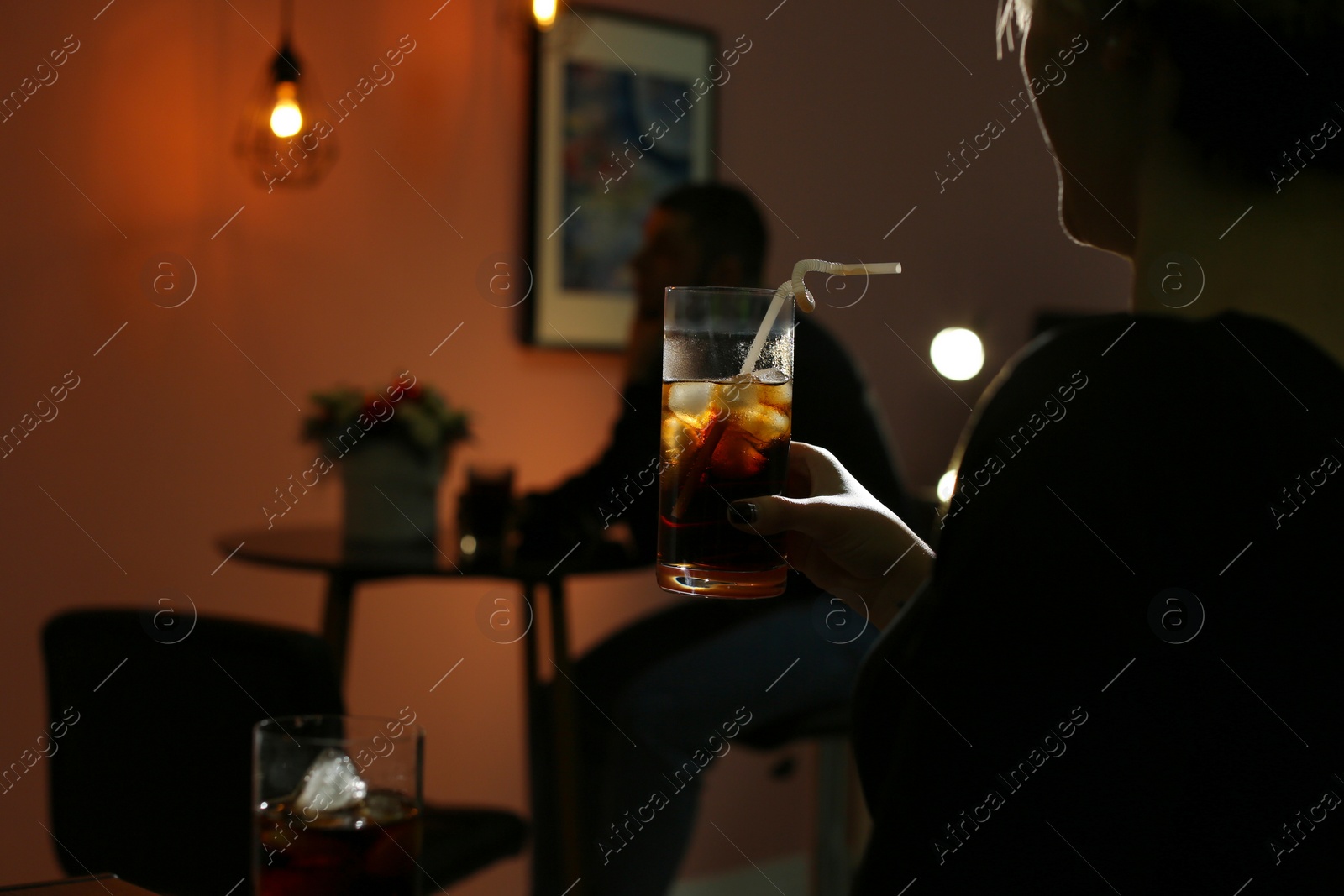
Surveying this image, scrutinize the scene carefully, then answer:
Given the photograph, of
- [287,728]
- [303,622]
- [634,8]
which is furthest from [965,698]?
[634,8]

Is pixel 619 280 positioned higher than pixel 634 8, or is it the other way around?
pixel 634 8

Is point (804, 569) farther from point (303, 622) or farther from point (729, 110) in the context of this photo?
point (729, 110)

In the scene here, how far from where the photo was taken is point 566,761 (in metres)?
2.39

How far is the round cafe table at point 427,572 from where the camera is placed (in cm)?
202

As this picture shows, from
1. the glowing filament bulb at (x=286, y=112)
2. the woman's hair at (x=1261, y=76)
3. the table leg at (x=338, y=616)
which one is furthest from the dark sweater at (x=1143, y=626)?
the glowing filament bulb at (x=286, y=112)

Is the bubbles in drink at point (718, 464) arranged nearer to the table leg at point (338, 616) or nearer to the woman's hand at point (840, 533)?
the woman's hand at point (840, 533)

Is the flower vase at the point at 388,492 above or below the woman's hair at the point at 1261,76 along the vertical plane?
above

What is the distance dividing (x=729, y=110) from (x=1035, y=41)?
2.49 metres

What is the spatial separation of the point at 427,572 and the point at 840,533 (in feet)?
3.64

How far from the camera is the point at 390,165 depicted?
2863 millimetres

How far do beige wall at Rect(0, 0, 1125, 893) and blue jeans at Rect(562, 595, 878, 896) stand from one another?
0.55 metres

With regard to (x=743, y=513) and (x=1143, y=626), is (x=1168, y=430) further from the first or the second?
(x=743, y=513)

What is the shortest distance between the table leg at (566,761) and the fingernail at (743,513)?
1.45 meters

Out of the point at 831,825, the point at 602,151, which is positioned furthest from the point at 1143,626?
the point at 602,151
